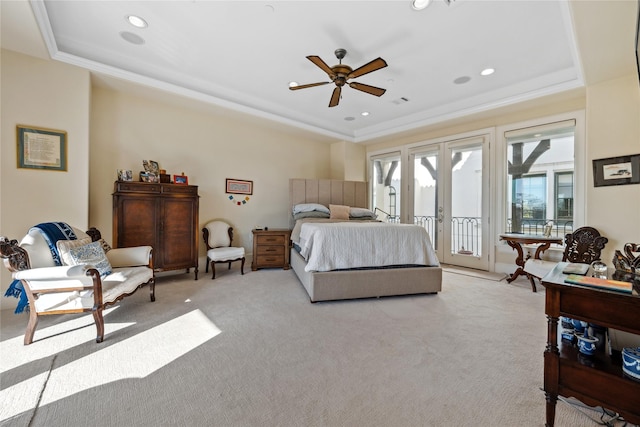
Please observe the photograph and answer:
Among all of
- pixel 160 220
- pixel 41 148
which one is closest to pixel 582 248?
pixel 160 220

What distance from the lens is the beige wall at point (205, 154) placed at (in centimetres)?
372

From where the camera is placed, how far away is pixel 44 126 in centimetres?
289

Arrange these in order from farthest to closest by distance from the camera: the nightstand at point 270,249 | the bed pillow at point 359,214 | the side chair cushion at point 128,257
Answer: the bed pillow at point 359,214 < the nightstand at point 270,249 < the side chair cushion at point 128,257

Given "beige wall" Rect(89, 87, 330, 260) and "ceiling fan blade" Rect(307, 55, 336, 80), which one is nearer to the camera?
"ceiling fan blade" Rect(307, 55, 336, 80)

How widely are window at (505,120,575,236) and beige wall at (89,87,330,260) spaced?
3903 mm

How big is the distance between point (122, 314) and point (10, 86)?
274 centimetres

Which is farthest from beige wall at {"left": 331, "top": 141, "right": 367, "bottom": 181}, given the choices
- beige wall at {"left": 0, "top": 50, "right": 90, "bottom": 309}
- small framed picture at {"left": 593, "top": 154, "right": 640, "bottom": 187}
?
beige wall at {"left": 0, "top": 50, "right": 90, "bottom": 309}

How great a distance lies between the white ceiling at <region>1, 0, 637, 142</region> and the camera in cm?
238

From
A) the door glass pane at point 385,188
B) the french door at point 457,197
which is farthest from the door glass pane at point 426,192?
the door glass pane at point 385,188

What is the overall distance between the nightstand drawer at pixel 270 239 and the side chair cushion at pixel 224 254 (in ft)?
1.38

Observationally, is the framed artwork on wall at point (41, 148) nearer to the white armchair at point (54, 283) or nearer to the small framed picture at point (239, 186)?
the white armchair at point (54, 283)

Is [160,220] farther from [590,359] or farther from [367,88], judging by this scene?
[590,359]

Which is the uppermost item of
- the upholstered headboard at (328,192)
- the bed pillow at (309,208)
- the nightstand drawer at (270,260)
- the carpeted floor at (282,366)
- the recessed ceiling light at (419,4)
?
the recessed ceiling light at (419,4)

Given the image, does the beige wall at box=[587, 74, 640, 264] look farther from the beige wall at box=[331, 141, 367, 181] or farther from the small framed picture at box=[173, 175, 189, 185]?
the small framed picture at box=[173, 175, 189, 185]
